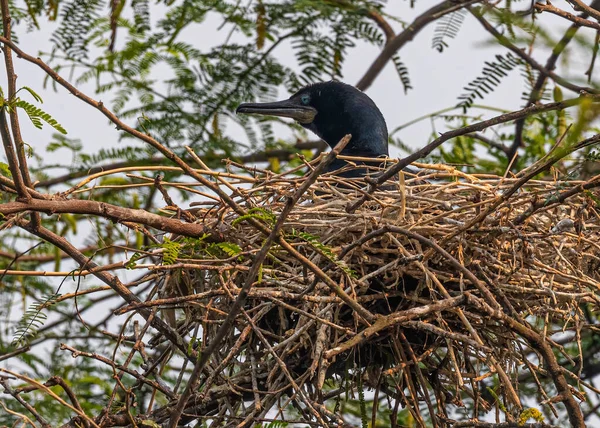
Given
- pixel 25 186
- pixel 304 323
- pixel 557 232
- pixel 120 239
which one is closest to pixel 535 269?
pixel 557 232

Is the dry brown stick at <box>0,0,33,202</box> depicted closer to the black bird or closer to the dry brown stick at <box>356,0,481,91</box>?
the black bird

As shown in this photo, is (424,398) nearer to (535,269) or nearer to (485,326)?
(485,326)

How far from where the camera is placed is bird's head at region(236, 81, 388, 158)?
16.6 ft

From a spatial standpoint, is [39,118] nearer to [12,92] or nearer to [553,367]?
[12,92]

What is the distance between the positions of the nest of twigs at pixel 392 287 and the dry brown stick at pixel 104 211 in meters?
0.11

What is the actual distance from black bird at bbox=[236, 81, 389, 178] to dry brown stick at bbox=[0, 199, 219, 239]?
1.76 meters

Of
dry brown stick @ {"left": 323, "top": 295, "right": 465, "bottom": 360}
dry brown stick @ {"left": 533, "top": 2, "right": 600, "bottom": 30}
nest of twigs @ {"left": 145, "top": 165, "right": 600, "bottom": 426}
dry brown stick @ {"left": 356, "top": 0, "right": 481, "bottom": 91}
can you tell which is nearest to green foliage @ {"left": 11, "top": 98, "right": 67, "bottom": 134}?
nest of twigs @ {"left": 145, "top": 165, "right": 600, "bottom": 426}

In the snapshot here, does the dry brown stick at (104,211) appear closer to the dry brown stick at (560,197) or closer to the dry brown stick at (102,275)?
the dry brown stick at (102,275)

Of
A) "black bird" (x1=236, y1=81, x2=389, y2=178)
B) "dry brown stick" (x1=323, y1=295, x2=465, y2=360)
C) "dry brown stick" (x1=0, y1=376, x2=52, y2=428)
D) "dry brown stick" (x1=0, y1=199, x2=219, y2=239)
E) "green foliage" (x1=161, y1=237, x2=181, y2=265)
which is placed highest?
"black bird" (x1=236, y1=81, x2=389, y2=178)

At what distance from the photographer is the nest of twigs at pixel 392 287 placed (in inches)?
125

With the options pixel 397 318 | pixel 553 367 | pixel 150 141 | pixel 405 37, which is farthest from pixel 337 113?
pixel 150 141

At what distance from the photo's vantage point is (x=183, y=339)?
3598 millimetres

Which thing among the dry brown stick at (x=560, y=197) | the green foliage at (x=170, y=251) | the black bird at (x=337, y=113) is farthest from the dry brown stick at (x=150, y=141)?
the black bird at (x=337, y=113)

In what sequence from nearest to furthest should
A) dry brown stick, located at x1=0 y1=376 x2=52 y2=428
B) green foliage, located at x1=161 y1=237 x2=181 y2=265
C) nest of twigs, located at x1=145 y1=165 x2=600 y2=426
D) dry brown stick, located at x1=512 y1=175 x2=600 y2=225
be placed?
dry brown stick, located at x1=0 y1=376 x2=52 y2=428 < dry brown stick, located at x1=512 y1=175 x2=600 y2=225 < green foliage, located at x1=161 y1=237 x2=181 y2=265 < nest of twigs, located at x1=145 y1=165 x2=600 y2=426
